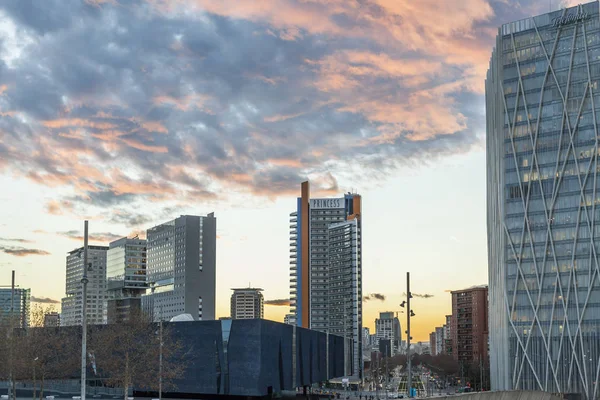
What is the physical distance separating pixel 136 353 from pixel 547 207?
9232cm

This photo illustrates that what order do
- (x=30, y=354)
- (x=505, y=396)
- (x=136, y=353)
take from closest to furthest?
(x=505, y=396), (x=30, y=354), (x=136, y=353)

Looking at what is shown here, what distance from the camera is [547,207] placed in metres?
155

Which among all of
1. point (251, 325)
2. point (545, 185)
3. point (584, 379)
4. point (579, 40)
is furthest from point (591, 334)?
point (251, 325)

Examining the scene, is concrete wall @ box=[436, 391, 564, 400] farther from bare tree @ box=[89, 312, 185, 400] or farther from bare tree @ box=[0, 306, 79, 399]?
bare tree @ box=[0, 306, 79, 399]

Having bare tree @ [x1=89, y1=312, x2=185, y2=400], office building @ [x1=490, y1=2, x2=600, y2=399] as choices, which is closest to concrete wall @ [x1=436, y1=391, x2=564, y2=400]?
bare tree @ [x1=89, y1=312, x2=185, y2=400]

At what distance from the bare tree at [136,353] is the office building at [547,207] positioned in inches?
2924

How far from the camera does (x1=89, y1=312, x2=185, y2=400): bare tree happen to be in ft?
305

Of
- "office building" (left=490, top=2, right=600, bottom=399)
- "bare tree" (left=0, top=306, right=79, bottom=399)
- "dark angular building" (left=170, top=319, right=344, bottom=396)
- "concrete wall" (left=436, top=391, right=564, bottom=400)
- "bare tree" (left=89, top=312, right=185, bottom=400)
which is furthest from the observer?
"office building" (left=490, top=2, right=600, bottom=399)

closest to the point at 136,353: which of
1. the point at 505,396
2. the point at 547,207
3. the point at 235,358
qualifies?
the point at 235,358

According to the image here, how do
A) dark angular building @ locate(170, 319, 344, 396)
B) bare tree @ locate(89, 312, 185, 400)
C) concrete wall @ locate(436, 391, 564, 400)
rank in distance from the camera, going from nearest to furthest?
concrete wall @ locate(436, 391, 564, 400) < bare tree @ locate(89, 312, 185, 400) < dark angular building @ locate(170, 319, 344, 396)

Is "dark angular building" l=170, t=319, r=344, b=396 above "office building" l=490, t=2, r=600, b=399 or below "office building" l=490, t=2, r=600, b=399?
below

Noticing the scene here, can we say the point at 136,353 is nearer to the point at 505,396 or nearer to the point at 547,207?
the point at 505,396

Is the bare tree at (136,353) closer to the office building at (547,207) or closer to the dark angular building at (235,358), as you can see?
the dark angular building at (235,358)

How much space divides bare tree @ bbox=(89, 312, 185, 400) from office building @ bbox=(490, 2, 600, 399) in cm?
7428
